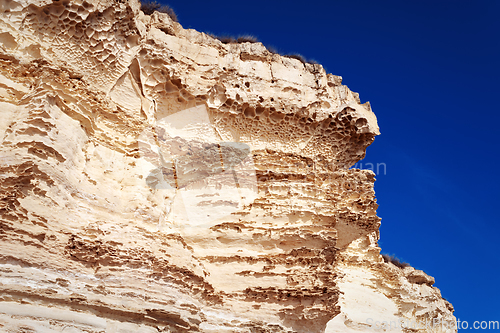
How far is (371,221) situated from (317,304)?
279 centimetres

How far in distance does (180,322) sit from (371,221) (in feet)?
17.8

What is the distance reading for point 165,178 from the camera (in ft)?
27.2

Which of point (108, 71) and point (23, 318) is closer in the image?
point (23, 318)

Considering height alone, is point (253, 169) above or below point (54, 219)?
above

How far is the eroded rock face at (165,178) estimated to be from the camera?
18.8 ft

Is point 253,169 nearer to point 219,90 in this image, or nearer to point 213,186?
point 213,186

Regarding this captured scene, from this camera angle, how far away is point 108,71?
7953mm

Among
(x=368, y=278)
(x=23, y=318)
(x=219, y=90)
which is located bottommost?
(x=23, y=318)

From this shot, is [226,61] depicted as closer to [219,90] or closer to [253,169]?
[219,90]

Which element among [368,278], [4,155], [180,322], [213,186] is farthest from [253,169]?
[368,278]

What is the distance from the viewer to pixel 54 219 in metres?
5.93

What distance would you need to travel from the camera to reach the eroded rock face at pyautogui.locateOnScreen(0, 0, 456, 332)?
574 centimetres

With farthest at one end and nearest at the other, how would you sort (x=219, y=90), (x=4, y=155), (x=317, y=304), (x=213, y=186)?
1. (x=219, y=90)
2. (x=213, y=186)
3. (x=317, y=304)
4. (x=4, y=155)

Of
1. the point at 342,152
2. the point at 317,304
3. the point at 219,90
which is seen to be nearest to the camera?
the point at 317,304
